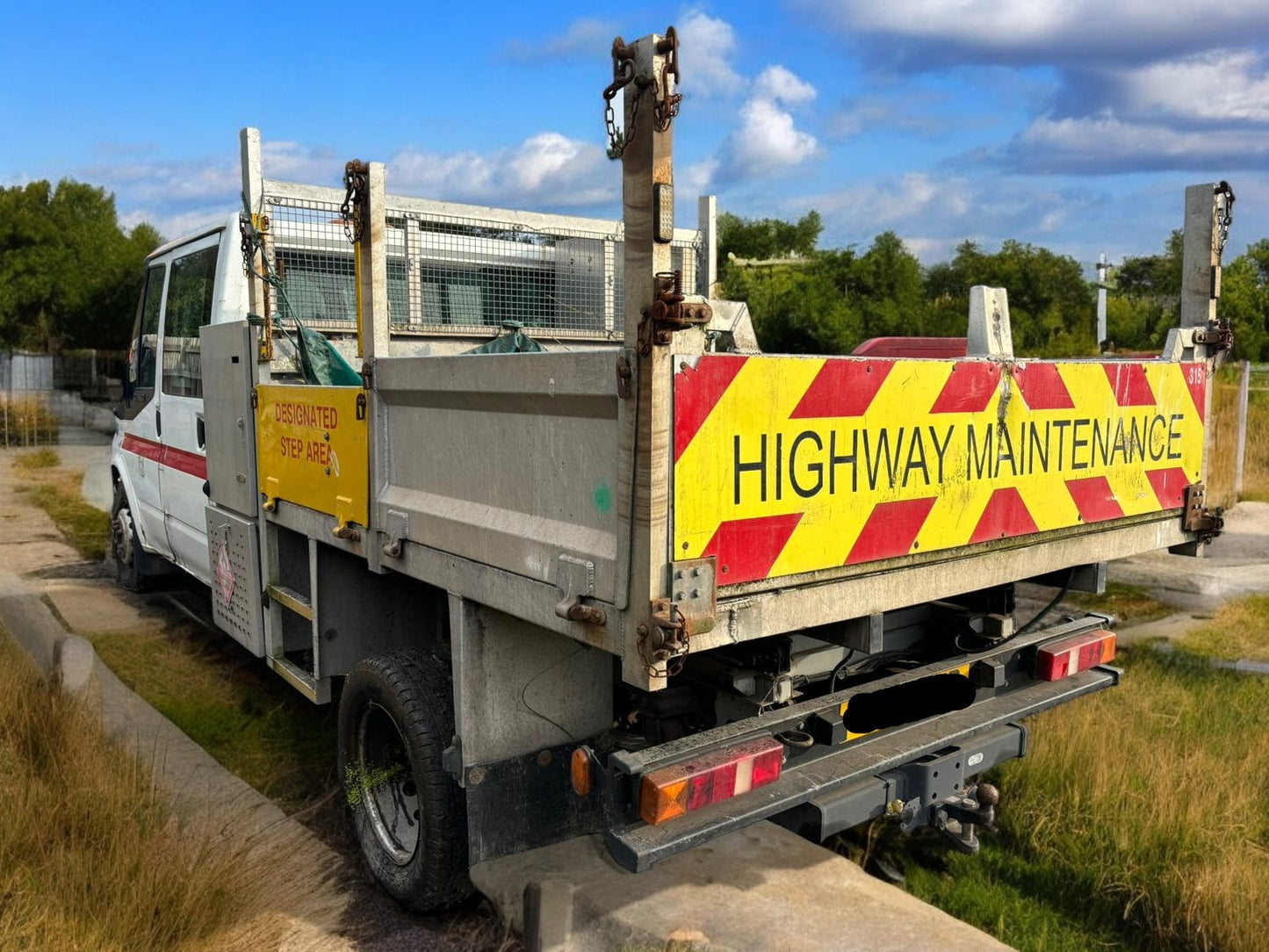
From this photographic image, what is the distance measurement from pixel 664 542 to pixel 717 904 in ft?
4.78

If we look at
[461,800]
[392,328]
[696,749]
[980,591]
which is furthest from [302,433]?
[980,591]

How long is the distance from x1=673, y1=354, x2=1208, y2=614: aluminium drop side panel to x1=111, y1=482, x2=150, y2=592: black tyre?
5.58 metres

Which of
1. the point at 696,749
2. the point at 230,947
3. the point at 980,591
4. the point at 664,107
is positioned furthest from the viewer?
the point at 980,591

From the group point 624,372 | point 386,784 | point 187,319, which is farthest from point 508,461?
point 187,319

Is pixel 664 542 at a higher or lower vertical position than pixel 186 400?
lower

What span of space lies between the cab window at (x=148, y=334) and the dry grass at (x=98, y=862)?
8.88ft

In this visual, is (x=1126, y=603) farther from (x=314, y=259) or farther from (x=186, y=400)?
(x=186, y=400)

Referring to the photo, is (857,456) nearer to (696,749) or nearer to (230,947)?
(696,749)

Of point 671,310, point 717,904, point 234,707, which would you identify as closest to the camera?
point 671,310

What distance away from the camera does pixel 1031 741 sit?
14.2ft

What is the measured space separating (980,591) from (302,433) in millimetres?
2507

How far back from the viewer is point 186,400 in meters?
5.47

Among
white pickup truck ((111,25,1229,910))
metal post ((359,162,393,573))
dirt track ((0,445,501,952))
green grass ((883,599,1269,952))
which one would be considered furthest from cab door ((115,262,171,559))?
green grass ((883,599,1269,952))

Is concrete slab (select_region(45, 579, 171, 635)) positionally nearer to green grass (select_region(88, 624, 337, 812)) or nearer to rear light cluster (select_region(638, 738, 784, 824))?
green grass (select_region(88, 624, 337, 812))
